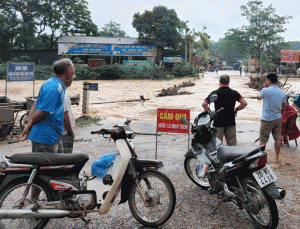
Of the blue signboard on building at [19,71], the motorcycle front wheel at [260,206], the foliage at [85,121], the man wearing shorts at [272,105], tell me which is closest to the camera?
the motorcycle front wheel at [260,206]

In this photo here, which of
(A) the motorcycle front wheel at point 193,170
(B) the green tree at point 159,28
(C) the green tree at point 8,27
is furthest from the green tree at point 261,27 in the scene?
(A) the motorcycle front wheel at point 193,170

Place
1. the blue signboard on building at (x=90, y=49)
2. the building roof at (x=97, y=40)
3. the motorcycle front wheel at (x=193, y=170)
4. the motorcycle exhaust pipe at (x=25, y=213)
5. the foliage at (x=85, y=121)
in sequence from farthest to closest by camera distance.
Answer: the building roof at (x=97, y=40)
the blue signboard on building at (x=90, y=49)
the foliage at (x=85, y=121)
the motorcycle front wheel at (x=193, y=170)
the motorcycle exhaust pipe at (x=25, y=213)

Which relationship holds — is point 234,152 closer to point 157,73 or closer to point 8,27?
point 157,73

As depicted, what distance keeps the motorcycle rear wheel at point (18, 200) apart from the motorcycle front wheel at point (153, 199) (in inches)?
37.5

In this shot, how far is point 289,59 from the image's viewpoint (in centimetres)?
4594

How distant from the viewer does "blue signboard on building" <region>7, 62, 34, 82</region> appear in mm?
12719

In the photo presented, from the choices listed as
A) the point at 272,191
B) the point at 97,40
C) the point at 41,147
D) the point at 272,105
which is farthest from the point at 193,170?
the point at 97,40

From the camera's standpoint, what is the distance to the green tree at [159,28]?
50406mm

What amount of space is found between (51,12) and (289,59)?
3514cm

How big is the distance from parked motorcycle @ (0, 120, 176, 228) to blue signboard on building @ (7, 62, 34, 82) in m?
10.2

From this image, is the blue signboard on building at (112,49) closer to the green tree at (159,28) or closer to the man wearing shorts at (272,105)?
the green tree at (159,28)

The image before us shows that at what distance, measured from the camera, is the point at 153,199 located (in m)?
3.67

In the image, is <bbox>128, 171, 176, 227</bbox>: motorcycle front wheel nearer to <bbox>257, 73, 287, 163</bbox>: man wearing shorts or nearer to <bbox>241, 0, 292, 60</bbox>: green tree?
<bbox>257, 73, 287, 163</bbox>: man wearing shorts

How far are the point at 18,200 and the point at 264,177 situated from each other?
260cm
